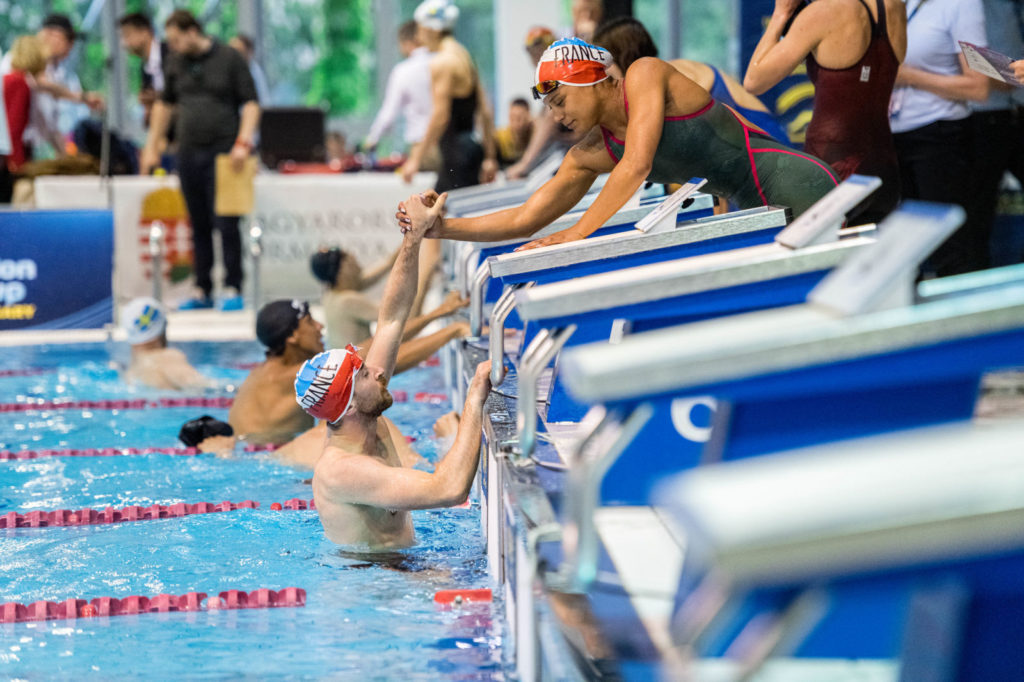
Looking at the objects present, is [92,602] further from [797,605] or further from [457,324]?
[797,605]

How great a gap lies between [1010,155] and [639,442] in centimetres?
284

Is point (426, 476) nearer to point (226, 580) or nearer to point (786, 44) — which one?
point (226, 580)

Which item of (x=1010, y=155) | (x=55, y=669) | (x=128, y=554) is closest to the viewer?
(x=55, y=669)

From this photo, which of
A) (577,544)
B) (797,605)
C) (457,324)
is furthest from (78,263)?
(797,605)

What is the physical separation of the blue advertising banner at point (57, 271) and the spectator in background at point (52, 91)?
2019 mm

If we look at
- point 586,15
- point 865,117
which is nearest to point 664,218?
point 865,117

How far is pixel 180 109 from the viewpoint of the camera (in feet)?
29.3

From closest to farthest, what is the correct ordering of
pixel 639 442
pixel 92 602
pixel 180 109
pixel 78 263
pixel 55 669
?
pixel 639 442, pixel 55 669, pixel 92 602, pixel 78 263, pixel 180 109

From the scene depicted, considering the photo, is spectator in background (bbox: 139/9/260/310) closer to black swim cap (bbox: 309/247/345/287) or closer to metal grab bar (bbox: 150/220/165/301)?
metal grab bar (bbox: 150/220/165/301)

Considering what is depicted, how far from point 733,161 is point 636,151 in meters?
0.51

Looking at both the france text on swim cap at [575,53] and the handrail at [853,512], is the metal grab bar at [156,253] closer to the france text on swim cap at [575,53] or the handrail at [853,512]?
the france text on swim cap at [575,53]

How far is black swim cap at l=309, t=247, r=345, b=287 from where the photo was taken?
20.5 feet

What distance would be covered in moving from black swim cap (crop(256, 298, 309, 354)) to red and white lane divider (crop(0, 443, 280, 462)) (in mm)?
457

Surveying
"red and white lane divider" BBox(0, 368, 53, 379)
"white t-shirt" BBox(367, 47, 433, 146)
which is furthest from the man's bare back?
"white t-shirt" BBox(367, 47, 433, 146)
